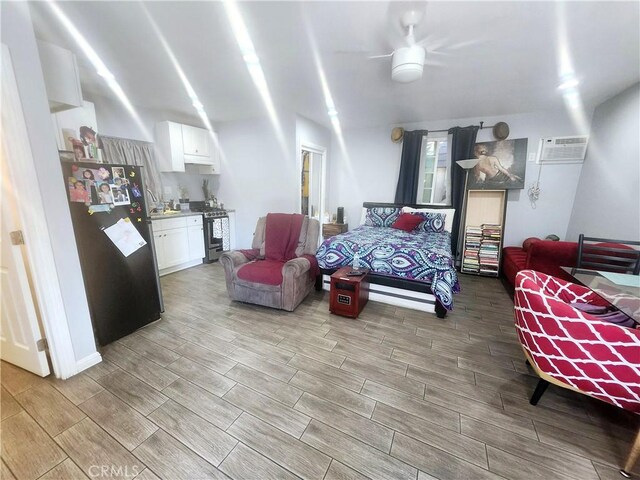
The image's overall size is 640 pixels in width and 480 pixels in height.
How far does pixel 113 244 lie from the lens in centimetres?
208

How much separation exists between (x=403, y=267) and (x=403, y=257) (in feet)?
0.37

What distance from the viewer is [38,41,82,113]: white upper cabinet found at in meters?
1.92

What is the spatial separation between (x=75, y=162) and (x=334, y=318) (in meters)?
2.55

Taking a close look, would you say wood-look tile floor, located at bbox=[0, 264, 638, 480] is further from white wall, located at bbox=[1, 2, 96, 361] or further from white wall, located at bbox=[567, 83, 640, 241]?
white wall, located at bbox=[567, 83, 640, 241]

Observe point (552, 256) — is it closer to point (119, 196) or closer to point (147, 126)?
point (119, 196)

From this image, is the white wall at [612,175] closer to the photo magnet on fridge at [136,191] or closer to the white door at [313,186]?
the white door at [313,186]

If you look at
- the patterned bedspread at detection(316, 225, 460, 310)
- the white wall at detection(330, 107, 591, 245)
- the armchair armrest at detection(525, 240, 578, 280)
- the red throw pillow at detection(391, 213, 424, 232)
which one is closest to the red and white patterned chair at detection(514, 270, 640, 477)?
the patterned bedspread at detection(316, 225, 460, 310)

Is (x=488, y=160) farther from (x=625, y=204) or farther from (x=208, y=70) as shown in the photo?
(x=208, y=70)

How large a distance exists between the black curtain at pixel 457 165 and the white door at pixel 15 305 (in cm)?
494

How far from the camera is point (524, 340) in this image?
5.32 ft

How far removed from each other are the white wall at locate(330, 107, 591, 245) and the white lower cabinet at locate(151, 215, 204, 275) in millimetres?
2876

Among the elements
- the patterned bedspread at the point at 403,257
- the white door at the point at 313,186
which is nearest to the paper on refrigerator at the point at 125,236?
the patterned bedspread at the point at 403,257

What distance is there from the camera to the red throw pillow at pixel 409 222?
4.04 m

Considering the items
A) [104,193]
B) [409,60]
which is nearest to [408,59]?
[409,60]
